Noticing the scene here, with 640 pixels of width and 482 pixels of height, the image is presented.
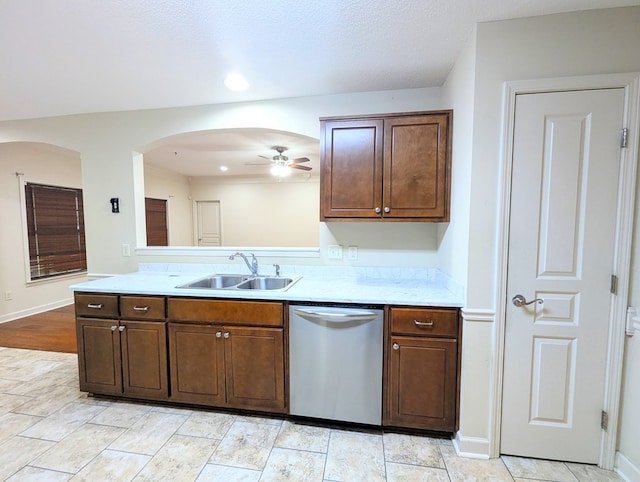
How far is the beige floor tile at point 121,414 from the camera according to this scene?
2004 millimetres

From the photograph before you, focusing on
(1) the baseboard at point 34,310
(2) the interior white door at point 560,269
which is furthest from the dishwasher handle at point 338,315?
(1) the baseboard at point 34,310

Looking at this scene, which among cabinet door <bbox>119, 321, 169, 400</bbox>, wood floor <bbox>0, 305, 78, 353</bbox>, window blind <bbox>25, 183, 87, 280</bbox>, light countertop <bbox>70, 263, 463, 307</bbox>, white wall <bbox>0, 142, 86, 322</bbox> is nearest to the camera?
light countertop <bbox>70, 263, 463, 307</bbox>

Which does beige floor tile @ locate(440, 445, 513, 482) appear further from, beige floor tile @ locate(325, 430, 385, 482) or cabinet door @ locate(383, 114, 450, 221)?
cabinet door @ locate(383, 114, 450, 221)

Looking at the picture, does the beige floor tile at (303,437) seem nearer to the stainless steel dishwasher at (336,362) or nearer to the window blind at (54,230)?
the stainless steel dishwasher at (336,362)

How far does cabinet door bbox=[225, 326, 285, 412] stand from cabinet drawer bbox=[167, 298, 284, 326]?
0.07 m

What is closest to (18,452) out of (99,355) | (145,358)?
(99,355)

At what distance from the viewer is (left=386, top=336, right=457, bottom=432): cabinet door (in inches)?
70.5

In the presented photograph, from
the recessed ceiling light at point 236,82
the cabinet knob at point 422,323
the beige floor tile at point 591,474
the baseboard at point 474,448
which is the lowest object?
the beige floor tile at point 591,474

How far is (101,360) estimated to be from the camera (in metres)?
2.19

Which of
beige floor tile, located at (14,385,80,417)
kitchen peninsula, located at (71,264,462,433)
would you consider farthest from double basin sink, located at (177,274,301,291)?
beige floor tile, located at (14,385,80,417)

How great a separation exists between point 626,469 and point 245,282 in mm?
2591

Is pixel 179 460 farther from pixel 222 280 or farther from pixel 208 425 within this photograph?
pixel 222 280

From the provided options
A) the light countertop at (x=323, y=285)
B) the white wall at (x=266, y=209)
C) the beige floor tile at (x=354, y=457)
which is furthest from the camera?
the white wall at (x=266, y=209)

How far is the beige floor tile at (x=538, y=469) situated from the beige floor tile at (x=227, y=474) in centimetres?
141
